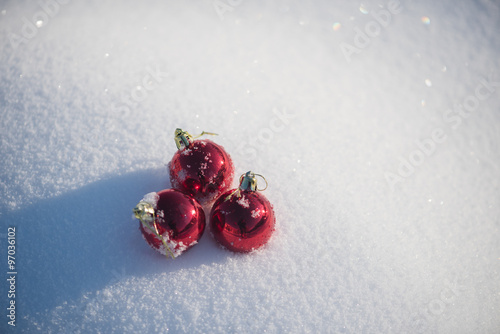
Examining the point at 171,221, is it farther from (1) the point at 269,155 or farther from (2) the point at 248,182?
(1) the point at 269,155

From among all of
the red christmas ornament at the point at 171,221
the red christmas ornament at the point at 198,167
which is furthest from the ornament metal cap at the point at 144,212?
the red christmas ornament at the point at 198,167

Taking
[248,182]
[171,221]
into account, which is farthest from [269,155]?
[171,221]

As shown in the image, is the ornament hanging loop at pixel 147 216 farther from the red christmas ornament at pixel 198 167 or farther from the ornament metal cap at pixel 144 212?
the red christmas ornament at pixel 198 167

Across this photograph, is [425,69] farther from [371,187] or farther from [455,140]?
[371,187]

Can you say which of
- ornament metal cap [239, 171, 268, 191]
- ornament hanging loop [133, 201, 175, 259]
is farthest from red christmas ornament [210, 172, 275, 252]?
ornament hanging loop [133, 201, 175, 259]

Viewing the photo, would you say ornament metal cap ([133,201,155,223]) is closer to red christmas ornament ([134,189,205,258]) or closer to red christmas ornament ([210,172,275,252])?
red christmas ornament ([134,189,205,258])

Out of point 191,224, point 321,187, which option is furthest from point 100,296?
point 321,187
